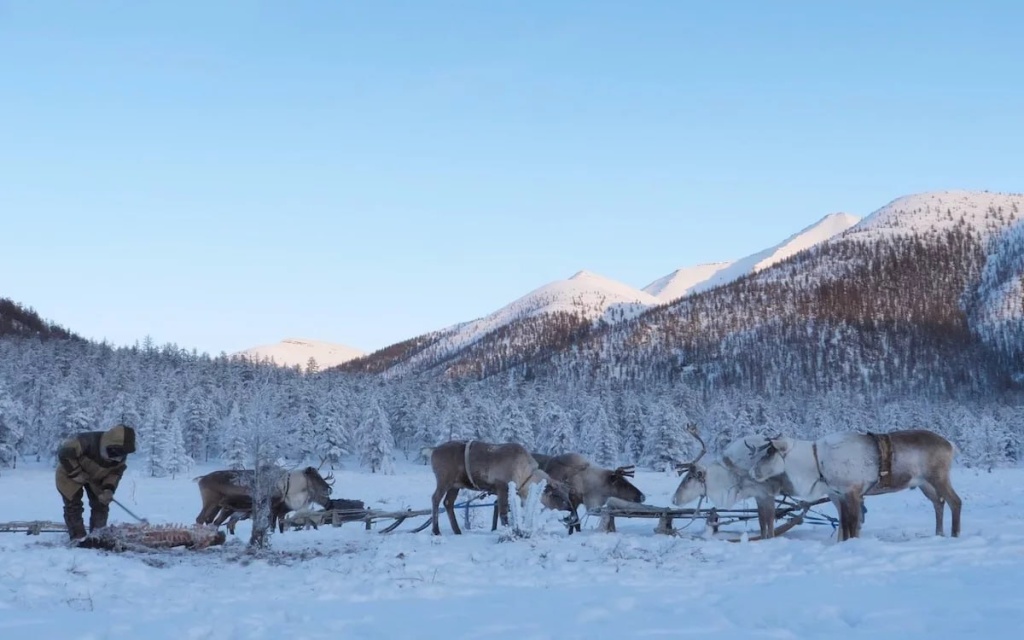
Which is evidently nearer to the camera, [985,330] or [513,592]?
[513,592]

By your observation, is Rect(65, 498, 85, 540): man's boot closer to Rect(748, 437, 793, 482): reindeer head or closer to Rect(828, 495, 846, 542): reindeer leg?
Rect(748, 437, 793, 482): reindeer head

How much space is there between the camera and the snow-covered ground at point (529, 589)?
22.2 ft

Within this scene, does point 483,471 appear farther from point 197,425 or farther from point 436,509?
point 197,425

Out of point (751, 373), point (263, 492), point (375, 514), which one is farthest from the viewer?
point (751, 373)

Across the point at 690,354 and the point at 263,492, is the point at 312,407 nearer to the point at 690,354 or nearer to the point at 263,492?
the point at 263,492

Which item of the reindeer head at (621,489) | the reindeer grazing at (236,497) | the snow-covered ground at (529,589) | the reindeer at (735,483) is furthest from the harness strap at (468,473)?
the reindeer grazing at (236,497)

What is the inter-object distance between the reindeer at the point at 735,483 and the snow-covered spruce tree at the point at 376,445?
170ft

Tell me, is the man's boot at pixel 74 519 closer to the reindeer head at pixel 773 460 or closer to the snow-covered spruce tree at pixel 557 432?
the reindeer head at pixel 773 460

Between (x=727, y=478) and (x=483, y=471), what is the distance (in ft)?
15.0

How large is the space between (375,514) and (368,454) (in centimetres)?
4969

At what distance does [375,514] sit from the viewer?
1680 centimetres

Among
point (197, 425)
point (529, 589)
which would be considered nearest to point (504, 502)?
point (529, 589)

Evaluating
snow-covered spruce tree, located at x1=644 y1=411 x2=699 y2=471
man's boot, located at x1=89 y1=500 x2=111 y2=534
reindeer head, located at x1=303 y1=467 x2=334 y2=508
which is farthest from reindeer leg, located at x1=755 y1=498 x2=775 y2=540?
snow-covered spruce tree, located at x1=644 y1=411 x2=699 y2=471

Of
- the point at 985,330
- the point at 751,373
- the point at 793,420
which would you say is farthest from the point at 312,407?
the point at 985,330
